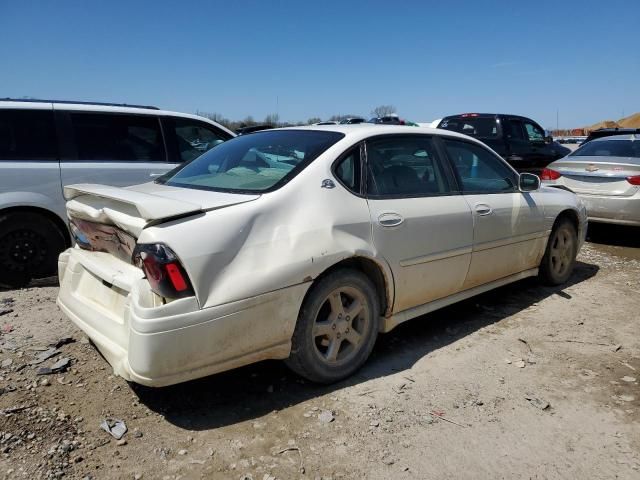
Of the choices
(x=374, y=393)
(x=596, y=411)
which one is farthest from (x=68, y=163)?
(x=596, y=411)

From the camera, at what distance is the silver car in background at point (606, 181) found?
22.5 ft

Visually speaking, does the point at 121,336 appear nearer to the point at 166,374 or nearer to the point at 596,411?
the point at 166,374

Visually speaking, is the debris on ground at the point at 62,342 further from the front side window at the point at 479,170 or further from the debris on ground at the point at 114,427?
the front side window at the point at 479,170

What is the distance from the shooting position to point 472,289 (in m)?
4.18

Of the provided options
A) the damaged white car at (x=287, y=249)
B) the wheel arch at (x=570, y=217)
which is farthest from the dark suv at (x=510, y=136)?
the damaged white car at (x=287, y=249)

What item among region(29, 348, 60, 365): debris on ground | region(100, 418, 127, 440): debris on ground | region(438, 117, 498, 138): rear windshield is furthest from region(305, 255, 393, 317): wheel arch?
region(438, 117, 498, 138): rear windshield

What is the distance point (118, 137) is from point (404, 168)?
3.48 meters

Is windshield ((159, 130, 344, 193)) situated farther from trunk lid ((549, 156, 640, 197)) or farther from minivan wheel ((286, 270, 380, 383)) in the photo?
trunk lid ((549, 156, 640, 197))

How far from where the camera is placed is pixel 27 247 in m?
5.02

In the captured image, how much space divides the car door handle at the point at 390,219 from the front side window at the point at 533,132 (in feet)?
30.7

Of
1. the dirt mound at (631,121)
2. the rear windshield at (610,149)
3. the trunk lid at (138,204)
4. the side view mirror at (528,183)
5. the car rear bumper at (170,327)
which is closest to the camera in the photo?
the car rear bumper at (170,327)

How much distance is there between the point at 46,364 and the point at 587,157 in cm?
751

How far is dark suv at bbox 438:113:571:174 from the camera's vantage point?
436 inches

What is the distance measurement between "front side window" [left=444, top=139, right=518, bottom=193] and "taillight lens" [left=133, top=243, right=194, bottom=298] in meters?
2.42
